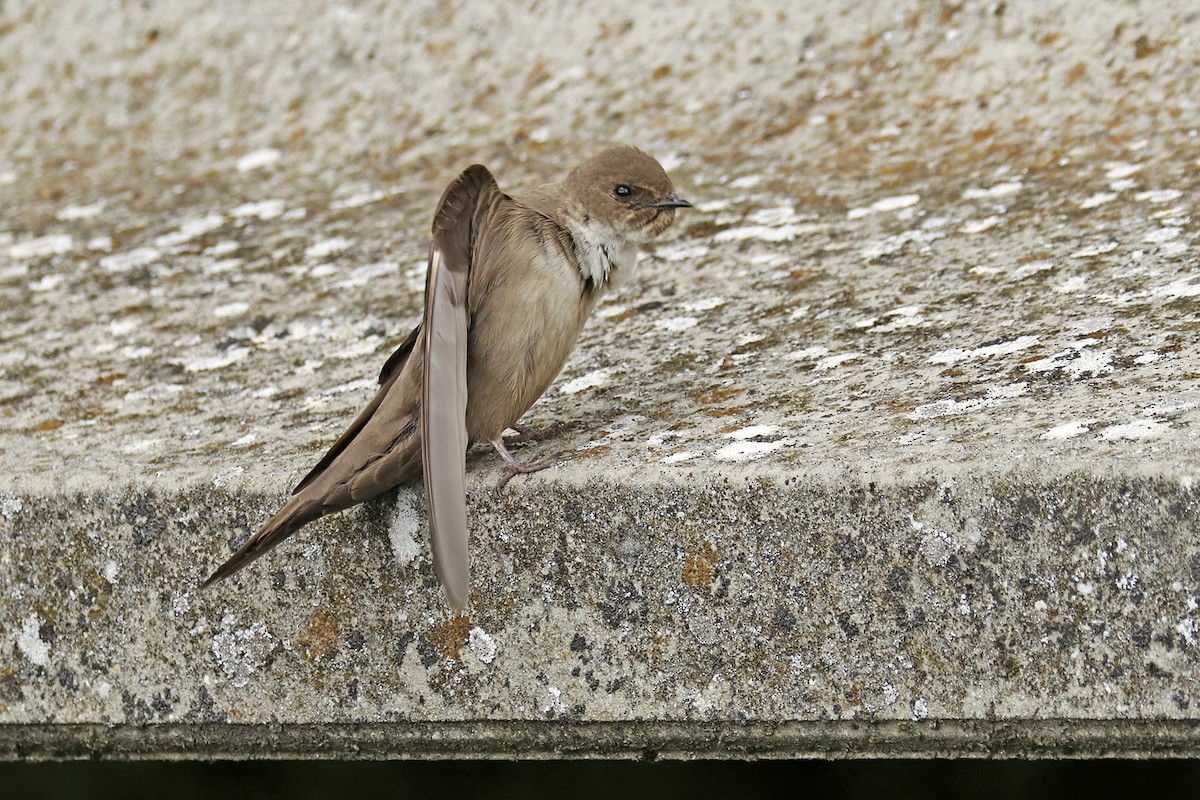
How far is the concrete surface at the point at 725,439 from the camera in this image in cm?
182

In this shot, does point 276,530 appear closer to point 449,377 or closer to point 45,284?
point 449,377

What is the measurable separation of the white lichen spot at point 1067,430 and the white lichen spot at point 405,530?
38.1 inches

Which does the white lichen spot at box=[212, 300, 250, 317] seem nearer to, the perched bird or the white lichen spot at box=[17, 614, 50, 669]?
the perched bird

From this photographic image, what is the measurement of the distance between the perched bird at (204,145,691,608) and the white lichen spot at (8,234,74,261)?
2.09 meters

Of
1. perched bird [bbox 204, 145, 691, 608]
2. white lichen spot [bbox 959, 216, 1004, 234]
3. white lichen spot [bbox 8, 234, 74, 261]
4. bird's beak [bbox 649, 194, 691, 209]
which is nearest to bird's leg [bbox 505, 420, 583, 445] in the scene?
perched bird [bbox 204, 145, 691, 608]

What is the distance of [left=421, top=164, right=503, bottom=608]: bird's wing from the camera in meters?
1.94

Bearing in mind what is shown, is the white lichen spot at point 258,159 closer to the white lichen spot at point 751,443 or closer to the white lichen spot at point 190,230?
the white lichen spot at point 190,230

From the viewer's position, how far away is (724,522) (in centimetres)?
194

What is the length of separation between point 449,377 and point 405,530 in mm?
264

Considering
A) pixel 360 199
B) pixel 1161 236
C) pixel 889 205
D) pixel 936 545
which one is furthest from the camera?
pixel 360 199

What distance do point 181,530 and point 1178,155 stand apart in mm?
2696

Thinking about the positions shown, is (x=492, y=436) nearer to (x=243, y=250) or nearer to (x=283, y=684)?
(x=283, y=684)

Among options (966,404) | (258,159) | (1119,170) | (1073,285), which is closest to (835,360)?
(966,404)

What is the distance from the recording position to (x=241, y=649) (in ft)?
7.07
